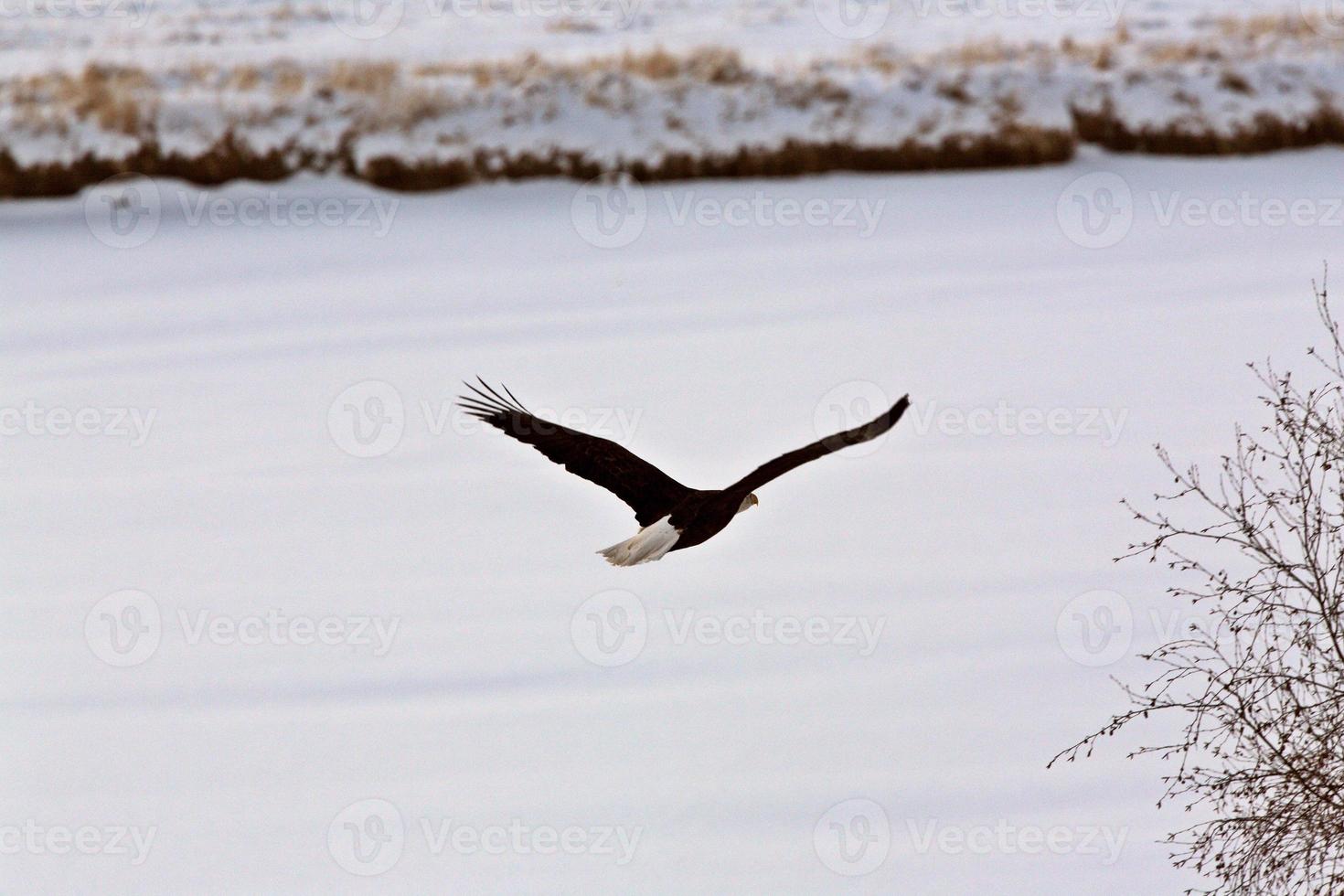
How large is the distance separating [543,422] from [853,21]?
14.7 meters

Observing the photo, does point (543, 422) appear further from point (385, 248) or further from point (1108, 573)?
point (385, 248)
